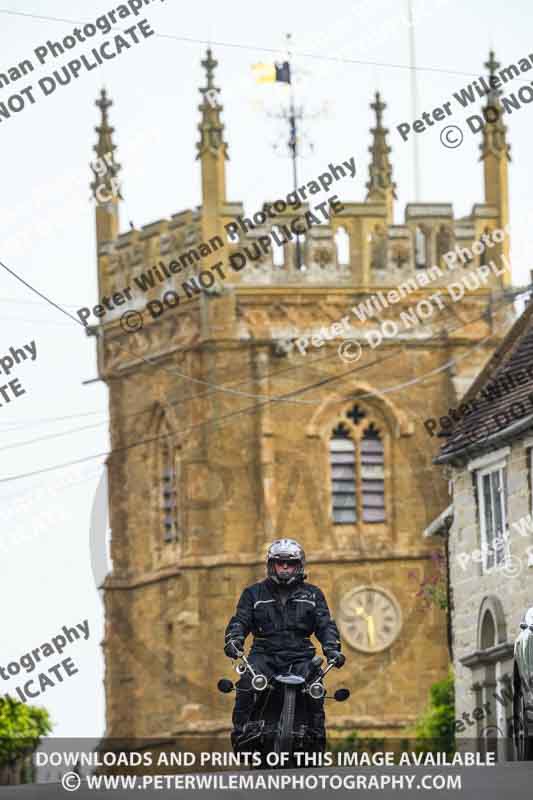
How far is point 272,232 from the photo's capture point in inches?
3201

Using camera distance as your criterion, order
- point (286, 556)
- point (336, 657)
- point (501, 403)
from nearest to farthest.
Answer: point (336, 657)
point (286, 556)
point (501, 403)

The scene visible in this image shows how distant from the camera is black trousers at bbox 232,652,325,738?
83.4 feet

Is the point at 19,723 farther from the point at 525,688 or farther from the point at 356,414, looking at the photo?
the point at 525,688

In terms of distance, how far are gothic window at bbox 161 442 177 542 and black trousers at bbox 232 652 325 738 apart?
56356 mm

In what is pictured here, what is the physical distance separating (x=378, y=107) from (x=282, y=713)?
5958cm

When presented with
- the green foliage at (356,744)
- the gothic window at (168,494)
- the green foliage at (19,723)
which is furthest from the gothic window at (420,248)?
the green foliage at (19,723)

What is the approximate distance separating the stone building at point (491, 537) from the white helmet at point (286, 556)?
68.8ft

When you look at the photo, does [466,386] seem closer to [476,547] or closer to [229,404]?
[229,404]

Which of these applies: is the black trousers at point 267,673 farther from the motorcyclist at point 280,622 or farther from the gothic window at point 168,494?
the gothic window at point 168,494

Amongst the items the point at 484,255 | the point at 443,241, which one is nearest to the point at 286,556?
the point at 443,241

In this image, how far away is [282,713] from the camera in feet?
82.9

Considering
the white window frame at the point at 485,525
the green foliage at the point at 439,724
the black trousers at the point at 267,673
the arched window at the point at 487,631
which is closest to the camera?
the black trousers at the point at 267,673

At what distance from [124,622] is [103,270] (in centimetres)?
812

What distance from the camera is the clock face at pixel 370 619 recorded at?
81312mm
